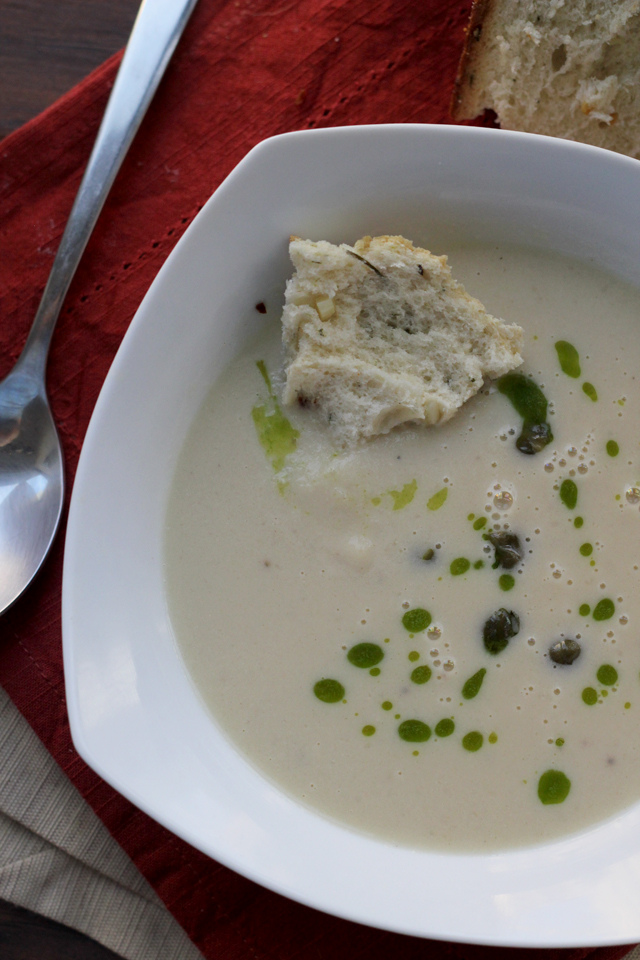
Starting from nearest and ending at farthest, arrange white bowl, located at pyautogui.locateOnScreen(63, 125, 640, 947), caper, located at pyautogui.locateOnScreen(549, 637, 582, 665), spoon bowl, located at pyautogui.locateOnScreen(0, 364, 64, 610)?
white bowl, located at pyautogui.locateOnScreen(63, 125, 640, 947) → caper, located at pyautogui.locateOnScreen(549, 637, 582, 665) → spoon bowl, located at pyautogui.locateOnScreen(0, 364, 64, 610)

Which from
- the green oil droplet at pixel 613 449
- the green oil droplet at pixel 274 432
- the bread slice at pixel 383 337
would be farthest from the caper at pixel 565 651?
the green oil droplet at pixel 274 432

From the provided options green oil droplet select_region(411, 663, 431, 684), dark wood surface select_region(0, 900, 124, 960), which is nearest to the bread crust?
green oil droplet select_region(411, 663, 431, 684)

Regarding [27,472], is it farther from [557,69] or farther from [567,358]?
[557,69]

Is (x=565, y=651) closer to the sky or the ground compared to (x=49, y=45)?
closer to the ground

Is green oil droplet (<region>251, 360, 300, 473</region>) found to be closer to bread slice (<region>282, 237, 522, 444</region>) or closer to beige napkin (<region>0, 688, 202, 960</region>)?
bread slice (<region>282, 237, 522, 444</region>)

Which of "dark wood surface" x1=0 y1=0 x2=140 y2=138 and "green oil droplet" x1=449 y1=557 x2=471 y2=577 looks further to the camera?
"dark wood surface" x1=0 y1=0 x2=140 y2=138

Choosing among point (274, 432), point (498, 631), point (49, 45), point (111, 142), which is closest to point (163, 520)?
point (274, 432)
